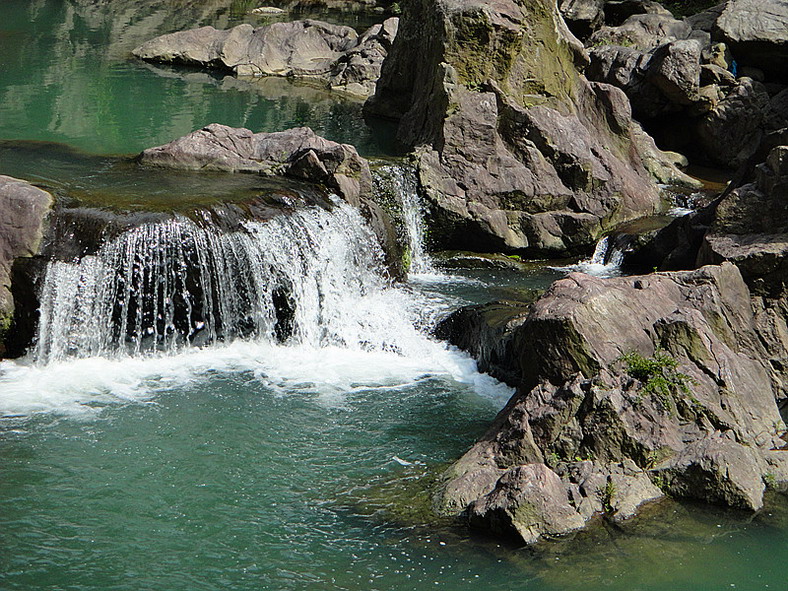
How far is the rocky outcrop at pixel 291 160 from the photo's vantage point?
13297 millimetres

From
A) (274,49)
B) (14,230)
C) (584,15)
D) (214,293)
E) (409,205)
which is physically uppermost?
(584,15)

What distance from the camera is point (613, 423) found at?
302 inches

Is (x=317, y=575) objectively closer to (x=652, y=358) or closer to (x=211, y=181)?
(x=652, y=358)

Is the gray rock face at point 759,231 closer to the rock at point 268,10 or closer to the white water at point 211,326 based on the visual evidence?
the white water at point 211,326

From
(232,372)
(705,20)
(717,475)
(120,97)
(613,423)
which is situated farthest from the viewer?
(705,20)

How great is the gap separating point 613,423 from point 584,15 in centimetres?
2071

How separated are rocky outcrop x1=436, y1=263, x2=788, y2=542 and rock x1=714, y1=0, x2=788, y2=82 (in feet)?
47.2

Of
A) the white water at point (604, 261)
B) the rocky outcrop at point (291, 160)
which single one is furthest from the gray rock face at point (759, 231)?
the rocky outcrop at point (291, 160)

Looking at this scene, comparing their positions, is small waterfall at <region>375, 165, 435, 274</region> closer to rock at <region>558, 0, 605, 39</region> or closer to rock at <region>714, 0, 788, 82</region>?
rock at <region>714, 0, 788, 82</region>

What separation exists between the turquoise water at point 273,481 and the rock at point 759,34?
11.0 meters

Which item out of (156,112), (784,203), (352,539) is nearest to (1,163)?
(156,112)

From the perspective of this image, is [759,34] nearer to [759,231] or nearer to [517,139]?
[517,139]

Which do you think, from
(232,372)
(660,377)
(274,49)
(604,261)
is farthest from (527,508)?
(274,49)

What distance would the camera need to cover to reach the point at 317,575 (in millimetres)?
6676
